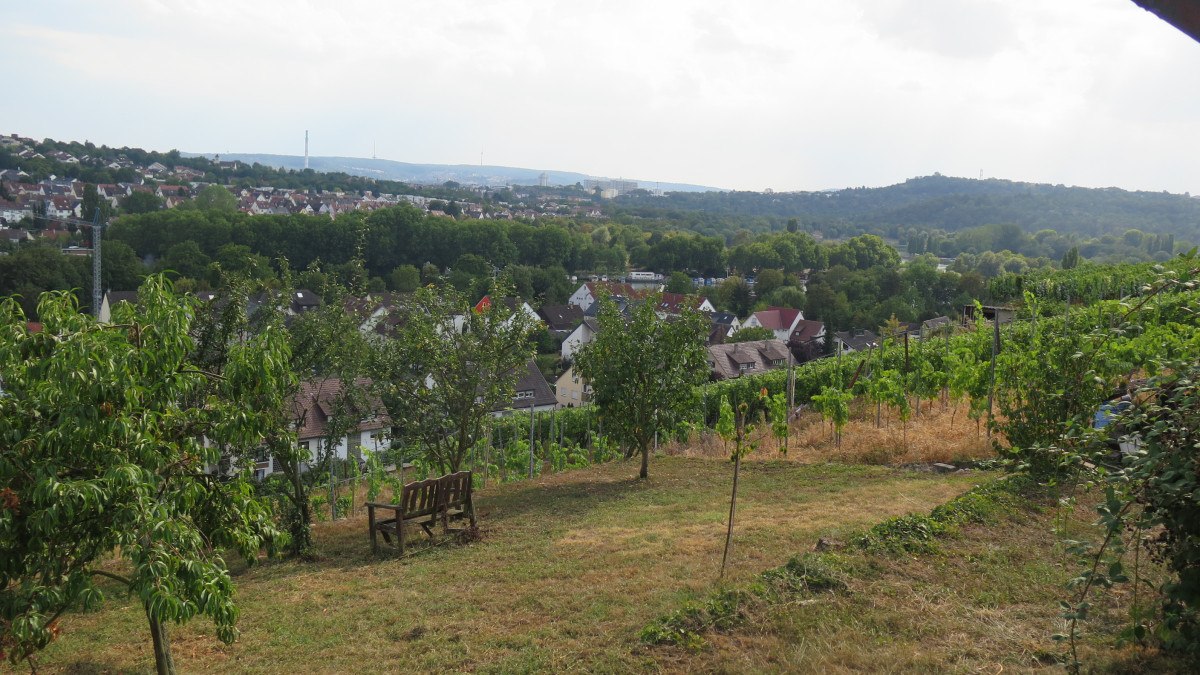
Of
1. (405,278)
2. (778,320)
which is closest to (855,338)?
(778,320)

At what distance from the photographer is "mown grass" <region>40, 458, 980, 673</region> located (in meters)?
6.77

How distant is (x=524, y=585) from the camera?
8375 millimetres

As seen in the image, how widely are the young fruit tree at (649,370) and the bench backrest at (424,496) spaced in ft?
14.8

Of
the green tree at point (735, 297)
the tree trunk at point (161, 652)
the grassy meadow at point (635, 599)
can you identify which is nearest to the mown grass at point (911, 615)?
the grassy meadow at point (635, 599)

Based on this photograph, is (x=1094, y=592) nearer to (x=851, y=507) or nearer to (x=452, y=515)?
(x=851, y=507)

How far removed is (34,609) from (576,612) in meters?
4.05

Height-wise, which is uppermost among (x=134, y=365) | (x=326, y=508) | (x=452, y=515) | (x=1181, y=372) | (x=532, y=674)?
(x=1181, y=372)

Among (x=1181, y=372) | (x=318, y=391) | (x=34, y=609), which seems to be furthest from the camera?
(x=318, y=391)

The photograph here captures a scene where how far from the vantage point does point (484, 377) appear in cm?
1342

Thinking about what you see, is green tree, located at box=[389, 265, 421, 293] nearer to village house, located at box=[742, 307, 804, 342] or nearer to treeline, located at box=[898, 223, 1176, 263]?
village house, located at box=[742, 307, 804, 342]

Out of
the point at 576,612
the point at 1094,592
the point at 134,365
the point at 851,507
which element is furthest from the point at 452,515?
the point at 1094,592

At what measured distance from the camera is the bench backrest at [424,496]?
34.6ft

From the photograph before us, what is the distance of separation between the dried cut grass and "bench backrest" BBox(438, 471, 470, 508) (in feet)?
22.1

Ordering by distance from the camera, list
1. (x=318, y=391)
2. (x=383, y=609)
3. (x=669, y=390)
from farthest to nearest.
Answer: (x=669, y=390) < (x=318, y=391) < (x=383, y=609)
